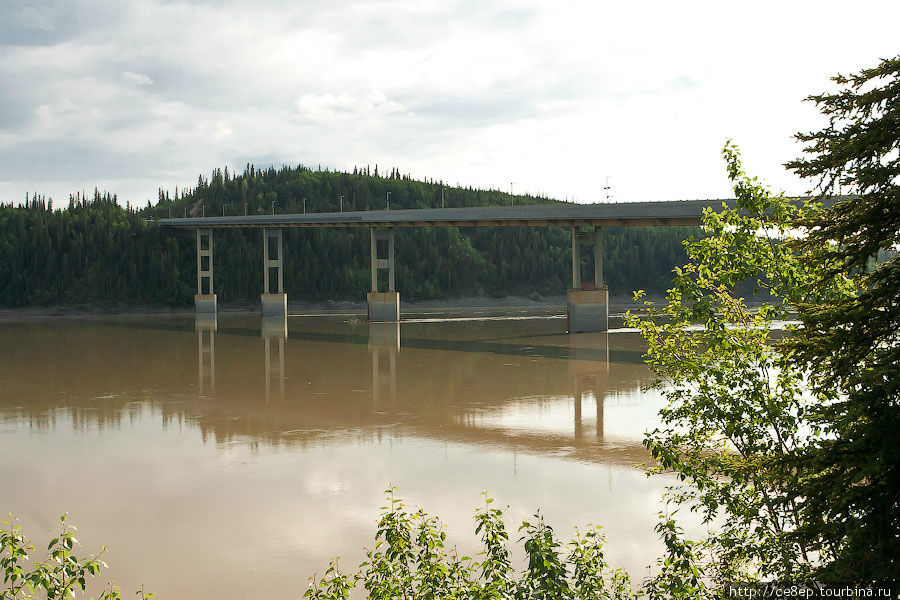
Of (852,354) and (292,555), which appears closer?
(852,354)

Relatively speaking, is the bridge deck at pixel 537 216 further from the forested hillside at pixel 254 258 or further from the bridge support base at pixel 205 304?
the forested hillside at pixel 254 258

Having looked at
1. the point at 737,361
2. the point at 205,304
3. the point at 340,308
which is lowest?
the point at 340,308

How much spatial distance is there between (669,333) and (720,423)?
137 cm

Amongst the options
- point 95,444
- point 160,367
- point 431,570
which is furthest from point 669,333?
point 160,367

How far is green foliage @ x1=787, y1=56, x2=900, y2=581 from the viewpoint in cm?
707

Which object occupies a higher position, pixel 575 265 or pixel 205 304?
pixel 575 265

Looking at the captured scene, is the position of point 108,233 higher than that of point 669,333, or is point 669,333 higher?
point 108,233

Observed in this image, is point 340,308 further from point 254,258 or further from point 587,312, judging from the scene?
point 587,312

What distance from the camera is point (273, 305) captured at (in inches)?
4466

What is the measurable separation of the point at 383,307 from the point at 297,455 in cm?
6874

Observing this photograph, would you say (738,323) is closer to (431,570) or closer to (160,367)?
(431,570)

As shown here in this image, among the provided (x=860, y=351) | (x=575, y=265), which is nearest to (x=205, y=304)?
(x=575, y=265)

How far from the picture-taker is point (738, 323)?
10.9m

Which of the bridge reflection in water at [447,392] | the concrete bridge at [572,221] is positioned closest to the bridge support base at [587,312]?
the concrete bridge at [572,221]
